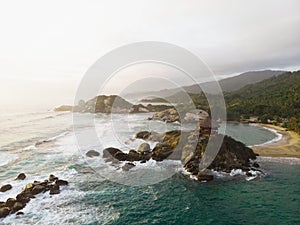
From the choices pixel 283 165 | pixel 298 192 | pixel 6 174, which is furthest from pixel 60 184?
pixel 283 165

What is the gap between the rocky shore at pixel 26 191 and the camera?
1806 cm

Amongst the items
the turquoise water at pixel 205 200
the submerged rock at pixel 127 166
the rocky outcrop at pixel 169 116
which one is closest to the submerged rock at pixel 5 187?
the turquoise water at pixel 205 200

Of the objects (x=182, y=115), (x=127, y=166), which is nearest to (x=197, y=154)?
(x=127, y=166)

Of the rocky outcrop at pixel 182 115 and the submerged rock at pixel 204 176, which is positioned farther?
the rocky outcrop at pixel 182 115

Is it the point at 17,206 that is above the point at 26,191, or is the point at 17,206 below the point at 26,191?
below

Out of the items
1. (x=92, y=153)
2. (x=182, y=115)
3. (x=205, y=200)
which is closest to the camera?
(x=205, y=200)

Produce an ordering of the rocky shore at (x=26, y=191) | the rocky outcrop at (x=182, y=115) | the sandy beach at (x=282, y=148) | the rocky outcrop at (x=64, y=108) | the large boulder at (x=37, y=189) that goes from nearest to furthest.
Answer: the rocky shore at (x=26, y=191) < the large boulder at (x=37, y=189) < the sandy beach at (x=282, y=148) < the rocky outcrop at (x=182, y=115) < the rocky outcrop at (x=64, y=108)

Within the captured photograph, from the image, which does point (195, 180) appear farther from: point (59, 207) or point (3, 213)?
point (3, 213)

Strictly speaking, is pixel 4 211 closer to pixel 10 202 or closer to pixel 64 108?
pixel 10 202

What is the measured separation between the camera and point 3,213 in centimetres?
1731

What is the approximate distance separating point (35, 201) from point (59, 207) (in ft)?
8.19

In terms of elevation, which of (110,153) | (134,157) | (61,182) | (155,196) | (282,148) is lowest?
(155,196)

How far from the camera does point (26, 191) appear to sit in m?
20.9

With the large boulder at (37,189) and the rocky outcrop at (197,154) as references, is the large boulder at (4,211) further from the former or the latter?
the rocky outcrop at (197,154)
